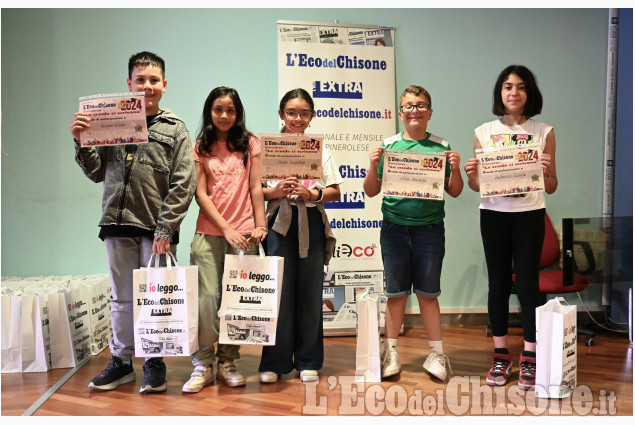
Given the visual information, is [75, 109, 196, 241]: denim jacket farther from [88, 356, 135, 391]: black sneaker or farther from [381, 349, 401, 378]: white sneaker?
[381, 349, 401, 378]: white sneaker

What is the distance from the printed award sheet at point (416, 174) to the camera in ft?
9.65

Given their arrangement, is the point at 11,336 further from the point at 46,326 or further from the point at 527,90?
the point at 527,90

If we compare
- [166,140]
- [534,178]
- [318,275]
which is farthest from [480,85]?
[166,140]

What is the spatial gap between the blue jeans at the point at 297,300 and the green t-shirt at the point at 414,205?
0.38 metres

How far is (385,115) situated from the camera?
4355 mm

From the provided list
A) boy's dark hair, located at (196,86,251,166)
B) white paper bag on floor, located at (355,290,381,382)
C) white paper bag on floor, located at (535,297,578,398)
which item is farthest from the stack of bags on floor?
white paper bag on floor, located at (535,297,578,398)

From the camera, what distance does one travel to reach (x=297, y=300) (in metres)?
3.06

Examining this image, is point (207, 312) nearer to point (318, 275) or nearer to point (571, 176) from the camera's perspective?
point (318, 275)

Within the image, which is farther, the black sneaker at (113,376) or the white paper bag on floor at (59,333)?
the white paper bag on floor at (59,333)

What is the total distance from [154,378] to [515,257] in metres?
1.84

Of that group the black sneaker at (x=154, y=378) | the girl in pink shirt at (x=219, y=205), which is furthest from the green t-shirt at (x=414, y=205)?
the black sneaker at (x=154, y=378)

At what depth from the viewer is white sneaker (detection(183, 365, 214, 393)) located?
284 centimetres

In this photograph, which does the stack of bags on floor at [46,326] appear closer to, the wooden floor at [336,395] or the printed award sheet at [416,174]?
the wooden floor at [336,395]

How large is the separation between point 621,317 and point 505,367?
5.94 ft
